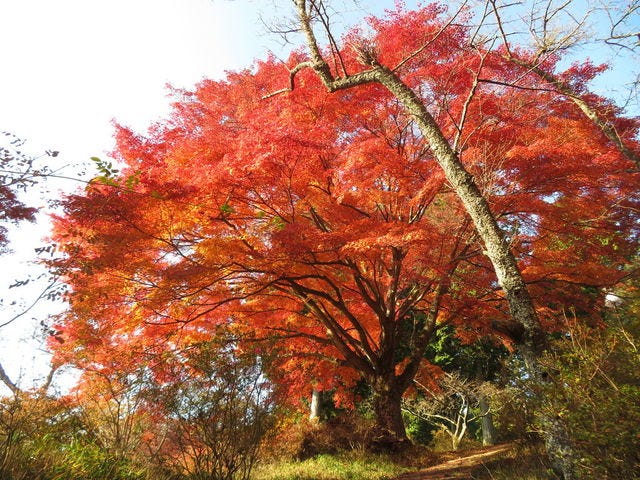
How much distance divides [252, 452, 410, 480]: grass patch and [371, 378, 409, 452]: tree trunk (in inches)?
12.8

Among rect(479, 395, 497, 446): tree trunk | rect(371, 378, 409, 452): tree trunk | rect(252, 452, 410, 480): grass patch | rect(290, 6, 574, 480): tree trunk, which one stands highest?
rect(290, 6, 574, 480): tree trunk

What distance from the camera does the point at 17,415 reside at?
5.18m

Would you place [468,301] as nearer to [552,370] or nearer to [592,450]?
[552,370]

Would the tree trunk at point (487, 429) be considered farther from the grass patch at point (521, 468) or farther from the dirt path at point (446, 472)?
the dirt path at point (446, 472)

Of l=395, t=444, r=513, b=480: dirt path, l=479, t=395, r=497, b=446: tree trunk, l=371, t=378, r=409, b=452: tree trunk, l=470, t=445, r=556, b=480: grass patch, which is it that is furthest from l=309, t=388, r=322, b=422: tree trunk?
l=470, t=445, r=556, b=480: grass patch

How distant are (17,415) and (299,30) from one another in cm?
713

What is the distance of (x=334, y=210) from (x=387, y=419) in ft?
17.3

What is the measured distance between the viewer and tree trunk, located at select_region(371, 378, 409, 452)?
31.0 ft

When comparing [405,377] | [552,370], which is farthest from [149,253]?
[552,370]

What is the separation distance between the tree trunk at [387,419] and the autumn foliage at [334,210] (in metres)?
0.06

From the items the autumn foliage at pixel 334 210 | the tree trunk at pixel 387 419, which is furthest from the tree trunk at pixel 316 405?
the tree trunk at pixel 387 419

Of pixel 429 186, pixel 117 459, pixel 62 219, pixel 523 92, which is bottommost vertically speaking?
pixel 117 459

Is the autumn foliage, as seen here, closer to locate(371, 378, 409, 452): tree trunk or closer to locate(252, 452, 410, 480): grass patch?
locate(371, 378, 409, 452): tree trunk

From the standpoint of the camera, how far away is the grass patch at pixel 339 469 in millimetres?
8305
